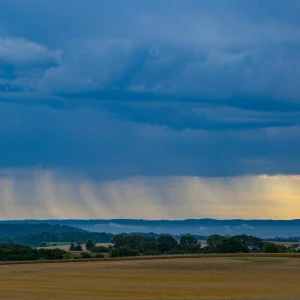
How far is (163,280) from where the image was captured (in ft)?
231

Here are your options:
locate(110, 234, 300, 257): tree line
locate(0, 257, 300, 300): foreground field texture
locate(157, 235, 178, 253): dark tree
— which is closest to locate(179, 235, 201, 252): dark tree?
locate(110, 234, 300, 257): tree line

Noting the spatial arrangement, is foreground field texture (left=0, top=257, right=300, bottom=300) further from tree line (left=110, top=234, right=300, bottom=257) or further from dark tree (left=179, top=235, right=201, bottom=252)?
dark tree (left=179, top=235, right=201, bottom=252)

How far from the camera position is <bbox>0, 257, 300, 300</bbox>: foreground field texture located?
172ft

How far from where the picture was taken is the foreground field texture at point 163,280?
52469mm

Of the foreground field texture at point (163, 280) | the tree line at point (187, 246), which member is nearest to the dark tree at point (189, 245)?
the tree line at point (187, 246)

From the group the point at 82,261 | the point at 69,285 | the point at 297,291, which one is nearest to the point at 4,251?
the point at 82,261

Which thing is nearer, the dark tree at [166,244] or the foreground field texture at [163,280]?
the foreground field texture at [163,280]

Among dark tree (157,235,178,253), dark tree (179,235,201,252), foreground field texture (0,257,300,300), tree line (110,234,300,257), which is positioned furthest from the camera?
dark tree (157,235,178,253)

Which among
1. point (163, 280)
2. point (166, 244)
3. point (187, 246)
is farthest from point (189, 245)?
point (163, 280)

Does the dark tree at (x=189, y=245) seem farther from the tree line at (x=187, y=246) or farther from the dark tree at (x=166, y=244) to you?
the dark tree at (x=166, y=244)

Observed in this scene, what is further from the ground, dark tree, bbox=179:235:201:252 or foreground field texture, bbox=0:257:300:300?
dark tree, bbox=179:235:201:252

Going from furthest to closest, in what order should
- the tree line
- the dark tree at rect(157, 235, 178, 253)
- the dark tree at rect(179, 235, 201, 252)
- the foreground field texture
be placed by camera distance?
the dark tree at rect(157, 235, 178, 253) → the dark tree at rect(179, 235, 201, 252) → the tree line → the foreground field texture

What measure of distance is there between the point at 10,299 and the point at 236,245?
84758 millimetres

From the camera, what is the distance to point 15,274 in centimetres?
7738
